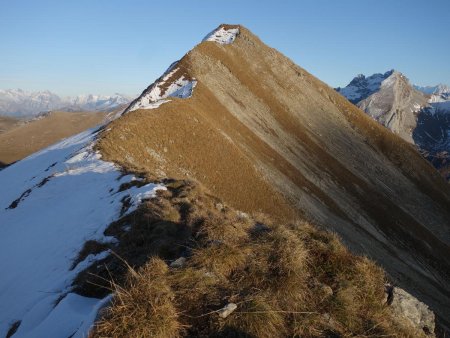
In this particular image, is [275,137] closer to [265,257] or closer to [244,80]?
[244,80]

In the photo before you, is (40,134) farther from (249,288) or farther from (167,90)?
(249,288)

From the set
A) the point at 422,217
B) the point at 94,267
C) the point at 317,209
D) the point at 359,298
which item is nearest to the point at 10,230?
the point at 94,267

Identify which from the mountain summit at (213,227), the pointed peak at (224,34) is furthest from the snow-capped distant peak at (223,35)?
the mountain summit at (213,227)

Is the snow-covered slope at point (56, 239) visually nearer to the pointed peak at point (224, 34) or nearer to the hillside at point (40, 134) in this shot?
the pointed peak at point (224, 34)

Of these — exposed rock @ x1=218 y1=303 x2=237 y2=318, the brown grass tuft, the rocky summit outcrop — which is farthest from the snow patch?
exposed rock @ x1=218 y1=303 x2=237 y2=318

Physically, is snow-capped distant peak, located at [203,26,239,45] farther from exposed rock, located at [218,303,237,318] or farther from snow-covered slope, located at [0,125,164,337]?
exposed rock, located at [218,303,237,318]

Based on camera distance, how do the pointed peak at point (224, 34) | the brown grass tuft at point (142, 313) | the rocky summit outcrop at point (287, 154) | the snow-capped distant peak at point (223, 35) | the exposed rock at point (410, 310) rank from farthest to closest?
the pointed peak at point (224, 34)
the snow-capped distant peak at point (223, 35)
the rocky summit outcrop at point (287, 154)
the exposed rock at point (410, 310)
the brown grass tuft at point (142, 313)

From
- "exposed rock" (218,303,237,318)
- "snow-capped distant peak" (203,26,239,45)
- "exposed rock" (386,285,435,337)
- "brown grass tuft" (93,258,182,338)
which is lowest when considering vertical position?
"brown grass tuft" (93,258,182,338)
